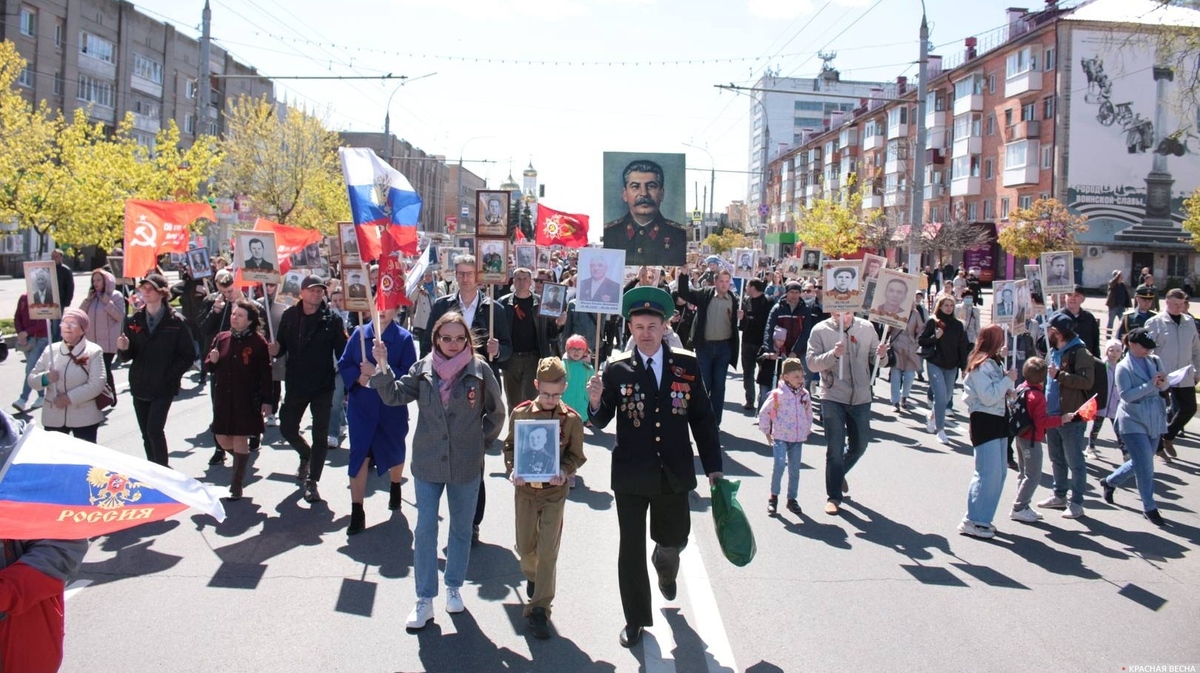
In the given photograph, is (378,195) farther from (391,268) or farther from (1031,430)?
(1031,430)

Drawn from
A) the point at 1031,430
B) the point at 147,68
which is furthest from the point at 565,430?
the point at 147,68

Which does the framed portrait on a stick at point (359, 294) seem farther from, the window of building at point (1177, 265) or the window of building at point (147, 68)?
the window of building at point (147, 68)

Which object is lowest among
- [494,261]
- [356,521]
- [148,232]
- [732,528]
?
[356,521]

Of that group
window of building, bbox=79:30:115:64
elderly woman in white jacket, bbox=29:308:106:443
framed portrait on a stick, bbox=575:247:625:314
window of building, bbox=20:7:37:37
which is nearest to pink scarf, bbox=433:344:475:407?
elderly woman in white jacket, bbox=29:308:106:443

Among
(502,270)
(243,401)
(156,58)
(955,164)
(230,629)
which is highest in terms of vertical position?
(156,58)

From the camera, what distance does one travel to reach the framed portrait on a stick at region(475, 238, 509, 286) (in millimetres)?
9281

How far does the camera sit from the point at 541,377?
5.65m

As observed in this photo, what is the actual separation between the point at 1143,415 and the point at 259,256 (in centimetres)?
905

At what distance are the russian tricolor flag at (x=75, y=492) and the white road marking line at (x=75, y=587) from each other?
312 centimetres

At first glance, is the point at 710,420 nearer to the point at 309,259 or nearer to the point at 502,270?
the point at 502,270

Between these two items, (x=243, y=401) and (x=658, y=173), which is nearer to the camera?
(x=243, y=401)

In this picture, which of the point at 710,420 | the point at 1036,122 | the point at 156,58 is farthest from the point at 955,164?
the point at 710,420

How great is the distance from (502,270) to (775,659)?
551cm

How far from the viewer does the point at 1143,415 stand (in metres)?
7.95
